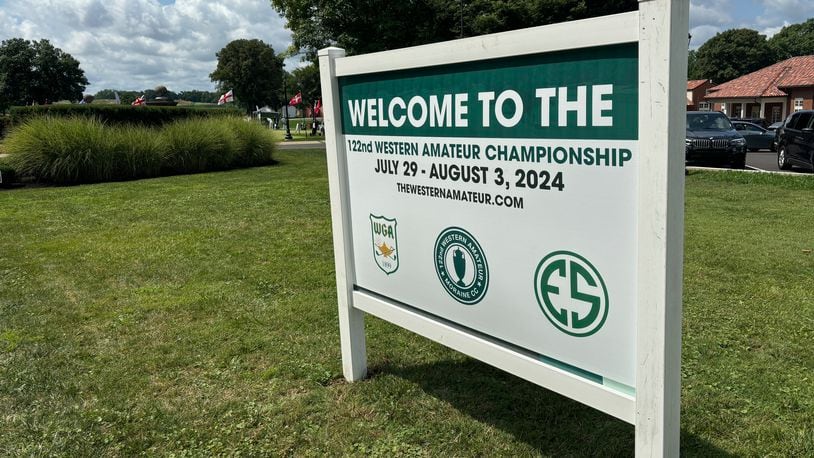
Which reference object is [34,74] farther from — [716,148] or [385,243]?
[385,243]

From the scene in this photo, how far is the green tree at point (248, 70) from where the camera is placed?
6962 cm

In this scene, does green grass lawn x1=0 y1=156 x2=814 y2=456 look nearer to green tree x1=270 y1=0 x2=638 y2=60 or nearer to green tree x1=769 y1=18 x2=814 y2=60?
green tree x1=270 y1=0 x2=638 y2=60

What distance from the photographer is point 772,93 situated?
50781 millimetres

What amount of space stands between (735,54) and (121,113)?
286 feet

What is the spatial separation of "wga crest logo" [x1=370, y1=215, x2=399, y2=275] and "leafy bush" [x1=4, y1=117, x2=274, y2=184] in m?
14.4

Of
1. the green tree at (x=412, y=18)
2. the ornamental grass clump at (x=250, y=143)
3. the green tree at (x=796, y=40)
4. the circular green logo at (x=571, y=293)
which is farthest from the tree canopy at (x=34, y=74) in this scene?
the green tree at (x=796, y=40)

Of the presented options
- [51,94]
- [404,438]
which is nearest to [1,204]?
[404,438]

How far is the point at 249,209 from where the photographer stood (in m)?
10.1

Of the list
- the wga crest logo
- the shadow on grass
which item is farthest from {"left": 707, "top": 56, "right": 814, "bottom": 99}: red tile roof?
the wga crest logo

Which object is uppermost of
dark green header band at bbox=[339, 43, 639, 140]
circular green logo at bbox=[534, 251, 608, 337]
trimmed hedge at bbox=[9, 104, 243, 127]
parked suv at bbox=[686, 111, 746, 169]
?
trimmed hedge at bbox=[9, 104, 243, 127]

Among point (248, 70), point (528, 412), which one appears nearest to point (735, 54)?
point (248, 70)

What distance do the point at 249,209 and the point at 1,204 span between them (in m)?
5.25

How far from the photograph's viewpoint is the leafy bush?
50.5ft

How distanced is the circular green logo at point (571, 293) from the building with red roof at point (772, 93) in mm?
49710
